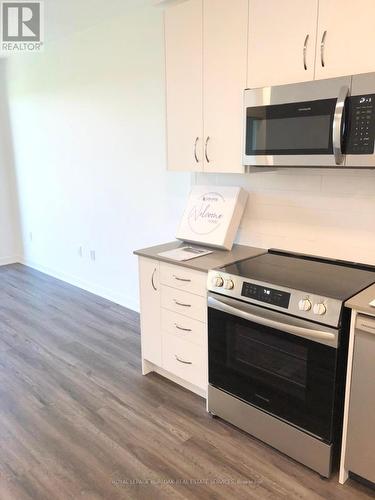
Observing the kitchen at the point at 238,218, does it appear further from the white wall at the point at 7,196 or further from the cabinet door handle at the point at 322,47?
the white wall at the point at 7,196

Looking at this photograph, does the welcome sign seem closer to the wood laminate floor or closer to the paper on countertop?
the paper on countertop

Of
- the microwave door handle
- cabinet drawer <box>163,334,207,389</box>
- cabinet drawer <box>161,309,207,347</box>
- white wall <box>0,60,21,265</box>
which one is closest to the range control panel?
cabinet drawer <box>161,309,207,347</box>

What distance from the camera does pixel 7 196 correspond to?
19.2ft

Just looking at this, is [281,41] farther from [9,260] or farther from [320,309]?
[9,260]

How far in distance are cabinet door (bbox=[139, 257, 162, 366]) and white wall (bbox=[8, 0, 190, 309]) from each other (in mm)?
854

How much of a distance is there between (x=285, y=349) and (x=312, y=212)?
895 millimetres

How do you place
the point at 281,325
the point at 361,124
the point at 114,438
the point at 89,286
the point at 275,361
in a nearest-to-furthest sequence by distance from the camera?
1. the point at 361,124
2. the point at 281,325
3. the point at 275,361
4. the point at 114,438
5. the point at 89,286

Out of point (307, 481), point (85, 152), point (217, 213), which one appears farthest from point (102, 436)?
point (85, 152)

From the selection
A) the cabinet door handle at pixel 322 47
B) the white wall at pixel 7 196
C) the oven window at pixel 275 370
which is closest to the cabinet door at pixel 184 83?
the cabinet door handle at pixel 322 47

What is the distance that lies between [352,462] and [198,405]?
986mm

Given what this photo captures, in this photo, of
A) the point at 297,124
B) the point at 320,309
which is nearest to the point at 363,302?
the point at 320,309

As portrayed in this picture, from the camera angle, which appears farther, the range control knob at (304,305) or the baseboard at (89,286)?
the baseboard at (89,286)

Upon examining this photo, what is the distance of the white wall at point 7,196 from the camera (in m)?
5.57

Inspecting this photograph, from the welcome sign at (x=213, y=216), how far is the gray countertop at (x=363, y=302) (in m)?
1.04
